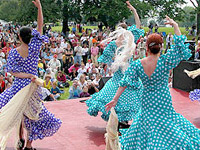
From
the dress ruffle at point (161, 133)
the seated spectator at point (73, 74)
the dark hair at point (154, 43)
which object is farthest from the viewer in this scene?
the seated spectator at point (73, 74)

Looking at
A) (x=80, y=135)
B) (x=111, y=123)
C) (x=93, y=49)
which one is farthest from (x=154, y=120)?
(x=93, y=49)

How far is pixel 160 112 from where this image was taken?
421cm

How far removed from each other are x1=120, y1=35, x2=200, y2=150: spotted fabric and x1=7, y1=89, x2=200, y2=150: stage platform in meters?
1.66

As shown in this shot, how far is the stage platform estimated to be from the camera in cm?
580

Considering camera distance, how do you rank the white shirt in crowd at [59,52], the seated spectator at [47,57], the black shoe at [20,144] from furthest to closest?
1. the white shirt in crowd at [59,52]
2. the seated spectator at [47,57]
3. the black shoe at [20,144]

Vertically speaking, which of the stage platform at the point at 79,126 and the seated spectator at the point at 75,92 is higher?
the stage platform at the point at 79,126

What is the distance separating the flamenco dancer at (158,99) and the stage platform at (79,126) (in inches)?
66.8

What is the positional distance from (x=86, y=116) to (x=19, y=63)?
300 cm

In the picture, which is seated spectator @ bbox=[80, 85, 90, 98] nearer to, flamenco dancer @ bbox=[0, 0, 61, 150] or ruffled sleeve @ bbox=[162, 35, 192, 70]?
flamenco dancer @ bbox=[0, 0, 61, 150]

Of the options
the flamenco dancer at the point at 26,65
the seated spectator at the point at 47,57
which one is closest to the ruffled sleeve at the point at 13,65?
the flamenco dancer at the point at 26,65

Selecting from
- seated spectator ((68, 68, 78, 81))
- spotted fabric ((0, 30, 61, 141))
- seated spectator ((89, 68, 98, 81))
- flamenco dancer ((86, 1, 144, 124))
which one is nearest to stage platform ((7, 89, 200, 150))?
flamenco dancer ((86, 1, 144, 124))

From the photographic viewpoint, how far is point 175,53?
4191 mm

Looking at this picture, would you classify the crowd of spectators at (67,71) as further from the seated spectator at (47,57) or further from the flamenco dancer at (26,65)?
the flamenco dancer at (26,65)

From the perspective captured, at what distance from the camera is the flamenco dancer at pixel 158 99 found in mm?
4113
